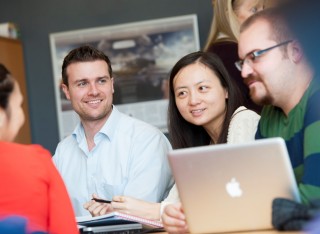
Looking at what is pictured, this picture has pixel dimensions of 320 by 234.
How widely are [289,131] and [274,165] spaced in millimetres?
364

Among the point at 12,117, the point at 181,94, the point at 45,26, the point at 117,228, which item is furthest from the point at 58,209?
the point at 45,26

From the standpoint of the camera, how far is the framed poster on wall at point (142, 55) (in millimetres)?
4430

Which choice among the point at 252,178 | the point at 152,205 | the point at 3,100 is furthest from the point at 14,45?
the point at 252,178

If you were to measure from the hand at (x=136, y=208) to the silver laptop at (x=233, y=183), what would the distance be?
0.55m

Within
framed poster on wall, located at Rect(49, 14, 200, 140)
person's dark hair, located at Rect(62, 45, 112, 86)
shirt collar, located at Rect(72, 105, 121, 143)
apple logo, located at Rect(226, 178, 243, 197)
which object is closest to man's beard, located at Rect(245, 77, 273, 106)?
apple logo, located at Rect(226, 178, 243, 197)

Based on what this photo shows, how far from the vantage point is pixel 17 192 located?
147 centimetres

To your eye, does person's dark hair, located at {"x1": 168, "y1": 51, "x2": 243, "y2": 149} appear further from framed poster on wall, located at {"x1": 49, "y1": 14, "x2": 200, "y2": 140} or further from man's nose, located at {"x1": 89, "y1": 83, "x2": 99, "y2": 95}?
framed poster on wall, located at {"x1": 49, "y1": 14, "x2": 200, "y2": 140}

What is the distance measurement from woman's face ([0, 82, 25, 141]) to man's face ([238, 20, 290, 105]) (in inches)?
26.8

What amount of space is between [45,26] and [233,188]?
3.53 meters

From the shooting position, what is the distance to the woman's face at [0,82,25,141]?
1.57m

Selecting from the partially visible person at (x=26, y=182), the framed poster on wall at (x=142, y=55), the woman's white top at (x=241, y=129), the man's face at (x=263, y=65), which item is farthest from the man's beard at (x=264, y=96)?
the framed poster on wall at (x=142, y=55)

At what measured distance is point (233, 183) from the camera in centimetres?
145

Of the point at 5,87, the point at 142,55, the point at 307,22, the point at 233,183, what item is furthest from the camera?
the point at 142,55

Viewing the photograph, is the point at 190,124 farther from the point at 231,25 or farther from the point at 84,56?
the point at 231,25
